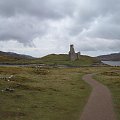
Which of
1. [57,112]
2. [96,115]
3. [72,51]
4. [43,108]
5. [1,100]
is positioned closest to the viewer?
[96,115]

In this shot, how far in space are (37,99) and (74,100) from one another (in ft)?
10.9

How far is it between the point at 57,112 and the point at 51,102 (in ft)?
16.0

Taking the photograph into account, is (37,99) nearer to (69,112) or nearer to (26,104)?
(26,104)

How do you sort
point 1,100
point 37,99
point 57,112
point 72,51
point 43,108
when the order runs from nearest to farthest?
point 57,112 < point 43,108 < point 1,100 < point 37,99 < point 72,51

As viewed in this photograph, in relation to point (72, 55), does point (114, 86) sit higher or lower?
lower

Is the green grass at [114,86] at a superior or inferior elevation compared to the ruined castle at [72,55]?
inferior

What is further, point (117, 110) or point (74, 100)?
point (74, 100)

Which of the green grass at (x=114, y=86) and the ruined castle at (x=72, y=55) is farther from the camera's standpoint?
the ruined castle at (x=72, y=55)

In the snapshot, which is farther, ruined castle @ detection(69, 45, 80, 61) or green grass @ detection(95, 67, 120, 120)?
ruined castle @ detection(69, 45, 80, 61)

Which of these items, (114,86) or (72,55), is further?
(72,55)

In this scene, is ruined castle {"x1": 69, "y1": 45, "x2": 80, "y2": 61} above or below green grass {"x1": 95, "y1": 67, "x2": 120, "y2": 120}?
above

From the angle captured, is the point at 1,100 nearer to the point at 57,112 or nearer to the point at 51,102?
the point at 51,102

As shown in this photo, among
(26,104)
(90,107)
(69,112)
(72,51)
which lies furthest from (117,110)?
(72,51)

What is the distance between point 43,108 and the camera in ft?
79.0
